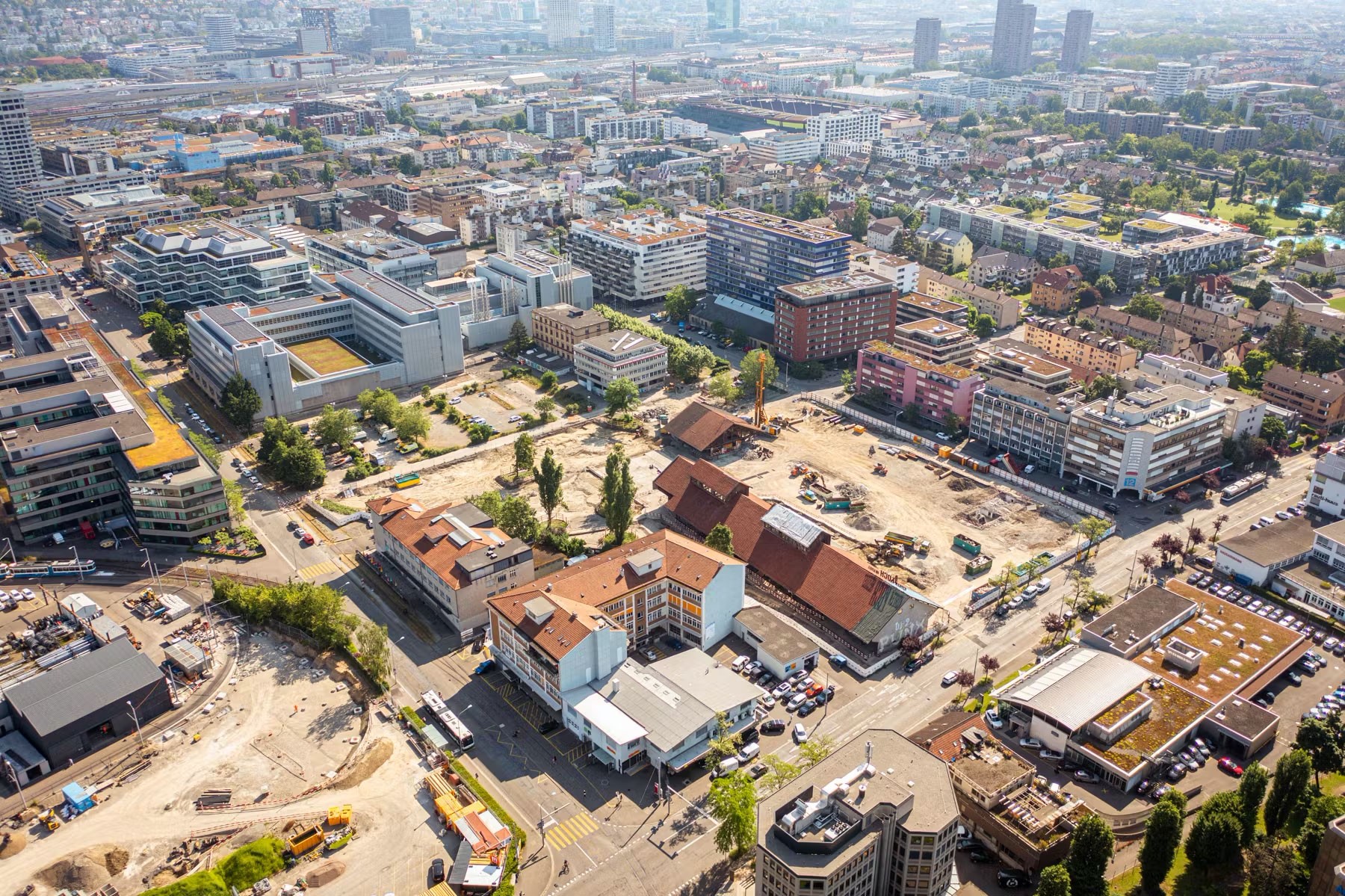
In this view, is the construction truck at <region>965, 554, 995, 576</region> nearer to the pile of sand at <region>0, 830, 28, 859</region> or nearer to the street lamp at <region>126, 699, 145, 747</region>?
the street lamp at <region>126, 699, 145, 747</region>

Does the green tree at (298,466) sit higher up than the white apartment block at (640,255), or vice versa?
the white apartment block at (640,255)

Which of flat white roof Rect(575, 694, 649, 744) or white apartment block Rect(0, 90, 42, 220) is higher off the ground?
white apartment block Rect(0, 90, 42, 220)

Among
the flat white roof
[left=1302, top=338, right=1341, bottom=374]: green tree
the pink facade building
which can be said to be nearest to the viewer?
the flat white roof

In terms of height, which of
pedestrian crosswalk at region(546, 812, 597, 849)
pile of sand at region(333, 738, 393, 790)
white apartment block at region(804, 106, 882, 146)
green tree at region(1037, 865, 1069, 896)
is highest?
white apartment block at region(804, 106, 882, 146)

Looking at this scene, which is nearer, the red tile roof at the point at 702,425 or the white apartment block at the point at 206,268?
the red tile roof at the point at 702,425

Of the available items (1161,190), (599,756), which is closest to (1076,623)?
(599,756)

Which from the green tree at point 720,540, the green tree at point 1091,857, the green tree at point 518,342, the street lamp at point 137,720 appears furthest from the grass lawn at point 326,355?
the green tree at point 1091,857

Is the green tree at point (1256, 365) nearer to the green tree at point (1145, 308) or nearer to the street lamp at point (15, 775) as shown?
the green tree at point (1145, 308)

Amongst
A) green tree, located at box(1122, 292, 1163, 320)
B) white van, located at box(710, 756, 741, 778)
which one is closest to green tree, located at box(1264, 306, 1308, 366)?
green tree, located at box(1122, 292, 1163, 320)
